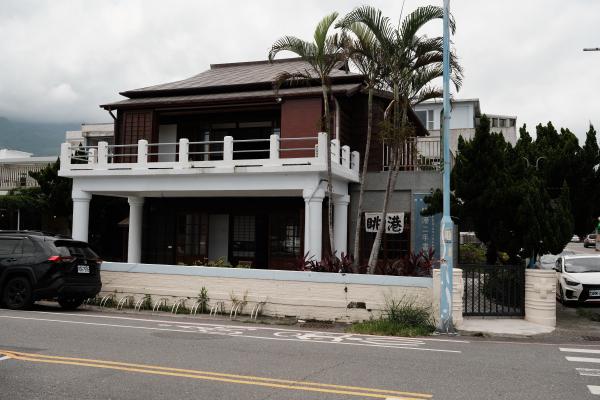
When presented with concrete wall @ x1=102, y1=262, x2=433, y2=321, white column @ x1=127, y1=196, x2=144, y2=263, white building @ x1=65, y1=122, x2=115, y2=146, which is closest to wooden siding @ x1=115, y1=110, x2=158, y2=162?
white column @ x1=127, y1=196, x2=144, y2=263

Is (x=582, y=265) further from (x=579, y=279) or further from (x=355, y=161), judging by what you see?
(x=355, y=161)

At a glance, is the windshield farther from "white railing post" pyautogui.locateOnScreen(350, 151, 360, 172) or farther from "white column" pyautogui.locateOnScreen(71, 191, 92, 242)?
"white column" pyautogui.locateOnScreen(71, 191, 92, 242)

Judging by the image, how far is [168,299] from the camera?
14.2 meters

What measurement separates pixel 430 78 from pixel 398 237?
5.70 m

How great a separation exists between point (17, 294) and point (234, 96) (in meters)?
9.11

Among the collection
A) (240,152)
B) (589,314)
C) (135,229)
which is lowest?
(589,314)

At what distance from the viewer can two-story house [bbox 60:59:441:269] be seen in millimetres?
16891

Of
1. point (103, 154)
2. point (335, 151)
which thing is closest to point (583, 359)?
point (335, 151)

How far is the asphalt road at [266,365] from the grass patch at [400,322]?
59 cm

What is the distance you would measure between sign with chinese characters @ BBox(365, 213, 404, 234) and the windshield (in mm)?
4939

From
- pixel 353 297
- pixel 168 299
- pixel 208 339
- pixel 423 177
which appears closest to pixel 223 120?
pixel 423 177

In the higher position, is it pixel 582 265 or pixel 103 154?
pixel 103 154

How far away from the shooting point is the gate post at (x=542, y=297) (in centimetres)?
1246

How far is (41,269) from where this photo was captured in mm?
12922
